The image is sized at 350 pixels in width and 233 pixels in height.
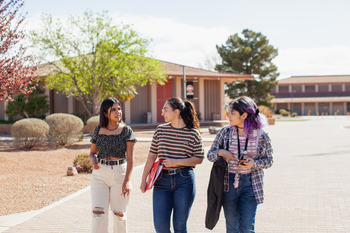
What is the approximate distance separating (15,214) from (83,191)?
72.6 inches

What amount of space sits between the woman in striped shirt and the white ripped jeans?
43cm

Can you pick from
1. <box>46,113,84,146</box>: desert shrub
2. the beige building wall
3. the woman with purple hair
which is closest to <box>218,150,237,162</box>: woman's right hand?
the woman with purple hair

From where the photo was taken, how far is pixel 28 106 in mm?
29859

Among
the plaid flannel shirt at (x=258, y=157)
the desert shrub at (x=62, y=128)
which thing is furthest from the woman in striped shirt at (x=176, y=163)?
the desert shrub at (x=62, y=128)

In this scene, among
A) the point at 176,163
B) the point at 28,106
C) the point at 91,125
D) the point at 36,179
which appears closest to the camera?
the point at 176,163

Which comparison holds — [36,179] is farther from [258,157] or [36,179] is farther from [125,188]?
[258,157]

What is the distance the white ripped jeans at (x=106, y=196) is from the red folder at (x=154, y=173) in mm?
472

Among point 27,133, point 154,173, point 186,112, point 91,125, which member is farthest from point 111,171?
point 91,125

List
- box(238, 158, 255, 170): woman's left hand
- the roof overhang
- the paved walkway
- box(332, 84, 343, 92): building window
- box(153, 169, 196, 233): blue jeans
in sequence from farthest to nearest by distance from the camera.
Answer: box(332, 84, 343, 92): building window, the roof overhang, the paved walkway, box(153, 169, 196, 233): blue jeans, box(238, 158, 255, 170): woman's left hand

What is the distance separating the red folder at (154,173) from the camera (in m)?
4.12

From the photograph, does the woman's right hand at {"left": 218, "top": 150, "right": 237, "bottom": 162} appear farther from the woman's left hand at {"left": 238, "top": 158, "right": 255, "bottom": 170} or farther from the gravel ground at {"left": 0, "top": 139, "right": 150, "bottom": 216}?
the gravel ground at {"left": 0, "top": 139, "right": 150, "bottom": 216}

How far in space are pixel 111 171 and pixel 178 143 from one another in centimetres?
83

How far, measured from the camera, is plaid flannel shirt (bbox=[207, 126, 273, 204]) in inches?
155

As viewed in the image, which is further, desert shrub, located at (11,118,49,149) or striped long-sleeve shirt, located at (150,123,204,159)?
desert shrub, located at (11,118,49,149)
